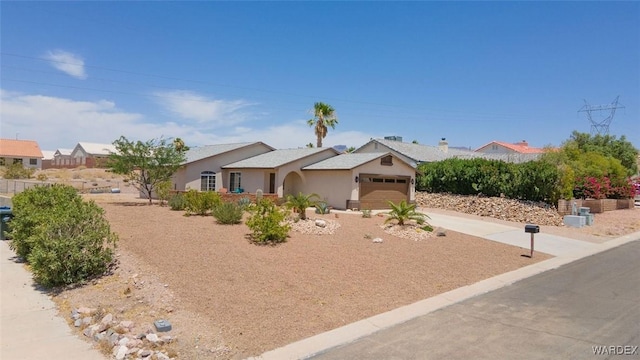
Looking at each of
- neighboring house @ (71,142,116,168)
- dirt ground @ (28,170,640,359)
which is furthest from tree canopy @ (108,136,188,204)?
neighboring house @ (71,142,116,168)

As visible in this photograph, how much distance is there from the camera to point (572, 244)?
18.1 meters

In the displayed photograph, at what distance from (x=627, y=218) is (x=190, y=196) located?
28.9 meters

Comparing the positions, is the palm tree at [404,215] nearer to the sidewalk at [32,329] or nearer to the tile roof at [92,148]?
the sidewalk at [32,329]

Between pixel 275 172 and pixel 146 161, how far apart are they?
316 inches

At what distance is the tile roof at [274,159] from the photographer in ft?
90.8

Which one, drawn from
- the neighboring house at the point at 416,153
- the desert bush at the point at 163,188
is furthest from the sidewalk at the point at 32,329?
the neighboring house at the point at 416,153

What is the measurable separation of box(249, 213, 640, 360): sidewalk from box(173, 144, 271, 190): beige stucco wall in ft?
48.5

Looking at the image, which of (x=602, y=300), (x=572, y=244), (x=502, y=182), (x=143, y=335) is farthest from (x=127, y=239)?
(x=502, y=182)

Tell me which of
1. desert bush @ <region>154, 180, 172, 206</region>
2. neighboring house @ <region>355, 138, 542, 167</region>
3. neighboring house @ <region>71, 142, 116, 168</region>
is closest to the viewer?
desert bush @ <region>154, 180, 172, 206</region>

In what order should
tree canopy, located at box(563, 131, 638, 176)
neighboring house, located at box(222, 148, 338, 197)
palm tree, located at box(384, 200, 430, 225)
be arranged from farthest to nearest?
tree canopy, located at box(563, 131, 638, 176) → neighboring house, located at box(222, 148, 338, 197) → palm tree, located at box(384, 200, 430, 225)

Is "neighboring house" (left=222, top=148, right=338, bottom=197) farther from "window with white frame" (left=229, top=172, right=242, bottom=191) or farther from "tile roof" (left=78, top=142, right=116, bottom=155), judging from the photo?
"tile roof" (left=78, top=142, right=116, bottom=155)

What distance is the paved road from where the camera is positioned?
667 centimetres

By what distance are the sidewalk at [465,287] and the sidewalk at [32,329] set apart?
3.16m

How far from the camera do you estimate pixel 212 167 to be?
1150 inches
